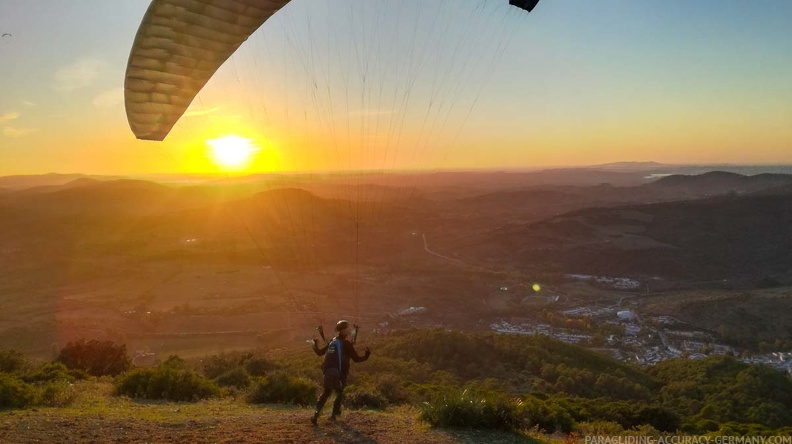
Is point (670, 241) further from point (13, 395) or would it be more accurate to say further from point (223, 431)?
point (13, 395)

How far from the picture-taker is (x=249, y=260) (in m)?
53.8

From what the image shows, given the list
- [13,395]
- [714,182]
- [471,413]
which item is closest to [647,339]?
[471,413]

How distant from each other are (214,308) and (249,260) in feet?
59.4

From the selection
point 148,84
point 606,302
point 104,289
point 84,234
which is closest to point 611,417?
point 148,84

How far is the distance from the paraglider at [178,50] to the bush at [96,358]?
26.4 feet

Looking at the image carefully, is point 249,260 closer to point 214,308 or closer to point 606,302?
point 214,308

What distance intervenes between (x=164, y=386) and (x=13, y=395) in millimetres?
2237

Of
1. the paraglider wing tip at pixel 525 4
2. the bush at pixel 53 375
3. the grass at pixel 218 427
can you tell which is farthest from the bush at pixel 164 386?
the paraglider wing tip at pixel 525 4

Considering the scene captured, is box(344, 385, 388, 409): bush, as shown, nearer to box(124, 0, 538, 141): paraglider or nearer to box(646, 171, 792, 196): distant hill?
box(124, 0, 538, 141): paraglider

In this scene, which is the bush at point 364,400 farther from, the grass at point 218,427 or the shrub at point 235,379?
the shrub at point 235,379

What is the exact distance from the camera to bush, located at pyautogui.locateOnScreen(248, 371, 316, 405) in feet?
26.9

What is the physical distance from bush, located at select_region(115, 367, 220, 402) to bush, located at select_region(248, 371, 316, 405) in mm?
1045

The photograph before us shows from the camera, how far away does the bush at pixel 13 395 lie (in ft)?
21.6

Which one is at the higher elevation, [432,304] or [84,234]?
[84,234]
